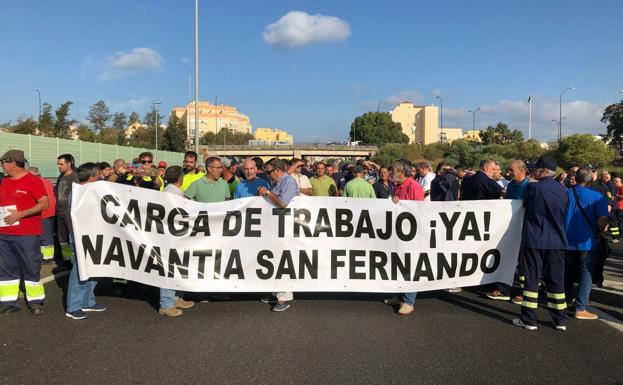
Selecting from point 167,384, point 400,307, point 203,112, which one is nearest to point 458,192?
point 400,307

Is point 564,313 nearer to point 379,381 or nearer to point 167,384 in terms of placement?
point 379,381

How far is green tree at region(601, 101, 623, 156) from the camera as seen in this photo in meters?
72.3

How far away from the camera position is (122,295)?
6336 millimetres

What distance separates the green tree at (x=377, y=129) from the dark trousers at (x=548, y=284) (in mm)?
119595

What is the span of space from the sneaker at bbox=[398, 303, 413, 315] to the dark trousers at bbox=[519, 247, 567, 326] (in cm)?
121

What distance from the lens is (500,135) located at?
300 feet

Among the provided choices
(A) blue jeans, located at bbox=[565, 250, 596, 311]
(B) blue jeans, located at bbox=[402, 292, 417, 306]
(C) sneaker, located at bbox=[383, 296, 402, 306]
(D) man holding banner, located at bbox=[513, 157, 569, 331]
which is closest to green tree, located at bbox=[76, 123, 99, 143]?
(C) sneaker, located at bbox=[383, 296, 402, 306]

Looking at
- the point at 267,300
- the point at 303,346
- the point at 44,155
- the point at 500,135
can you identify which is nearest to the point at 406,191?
the point at 267,300

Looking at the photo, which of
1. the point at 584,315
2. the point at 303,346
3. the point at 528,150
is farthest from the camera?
the point at 528,150

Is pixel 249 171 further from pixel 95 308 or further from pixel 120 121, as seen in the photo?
pixel 120 121

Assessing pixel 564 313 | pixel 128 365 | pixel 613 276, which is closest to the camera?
pixel 128 365

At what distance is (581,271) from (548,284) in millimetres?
767

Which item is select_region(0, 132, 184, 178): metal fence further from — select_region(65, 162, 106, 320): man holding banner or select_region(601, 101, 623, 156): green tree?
select_region(601, 101, 623, 156): green tree

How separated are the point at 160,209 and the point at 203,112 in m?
170
